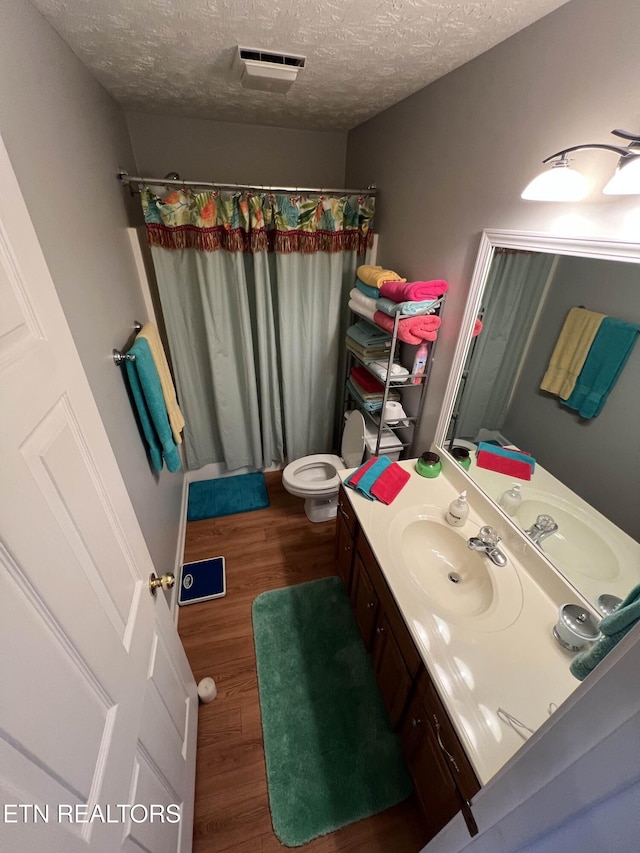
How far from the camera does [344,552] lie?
5.87 ft

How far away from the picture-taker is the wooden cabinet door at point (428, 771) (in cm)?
97

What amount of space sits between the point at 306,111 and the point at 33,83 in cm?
132

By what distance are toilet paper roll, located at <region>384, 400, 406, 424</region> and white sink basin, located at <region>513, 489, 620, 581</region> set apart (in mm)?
765

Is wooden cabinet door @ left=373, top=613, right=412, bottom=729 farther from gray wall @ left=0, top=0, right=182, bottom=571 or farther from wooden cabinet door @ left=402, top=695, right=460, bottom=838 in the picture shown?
gray wall @ left=0, top=0, right=182, bottom=571

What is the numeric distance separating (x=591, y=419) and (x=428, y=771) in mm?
1204

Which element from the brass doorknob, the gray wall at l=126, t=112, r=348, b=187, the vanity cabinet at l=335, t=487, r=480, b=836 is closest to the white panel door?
the brass doorknob

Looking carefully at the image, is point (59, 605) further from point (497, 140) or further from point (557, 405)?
point (497, 140)

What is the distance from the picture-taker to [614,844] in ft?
1.00

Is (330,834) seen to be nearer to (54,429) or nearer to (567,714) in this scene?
(567,714)

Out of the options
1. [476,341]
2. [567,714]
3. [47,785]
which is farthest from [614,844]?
[476,341]

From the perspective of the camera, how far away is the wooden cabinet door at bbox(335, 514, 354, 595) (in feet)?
5.48

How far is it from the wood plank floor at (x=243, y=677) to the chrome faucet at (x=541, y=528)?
1.08 m

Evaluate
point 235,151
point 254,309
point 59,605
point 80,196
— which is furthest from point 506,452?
point 235,151

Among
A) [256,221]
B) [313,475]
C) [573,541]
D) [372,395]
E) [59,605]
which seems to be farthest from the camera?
[313,475]
